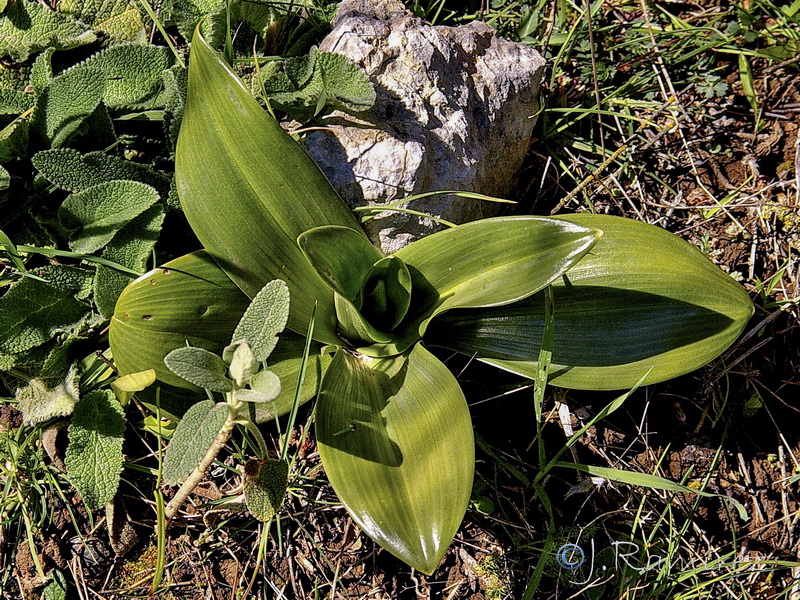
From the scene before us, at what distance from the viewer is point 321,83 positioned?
66.2 inches

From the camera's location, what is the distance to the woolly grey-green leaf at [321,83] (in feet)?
5.42

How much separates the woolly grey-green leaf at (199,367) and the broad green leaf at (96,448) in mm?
527

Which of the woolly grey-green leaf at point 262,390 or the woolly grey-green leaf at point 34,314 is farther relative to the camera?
the woolly grey-green leaf at point 34,314

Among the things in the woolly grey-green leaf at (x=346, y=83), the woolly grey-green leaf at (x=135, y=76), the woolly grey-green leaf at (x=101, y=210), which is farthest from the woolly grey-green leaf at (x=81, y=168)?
the woolly grey-green leaf at (x=346, y=83)

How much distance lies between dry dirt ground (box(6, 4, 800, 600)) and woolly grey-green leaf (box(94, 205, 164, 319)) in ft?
1.71

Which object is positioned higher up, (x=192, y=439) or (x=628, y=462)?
(x=192, y=439)

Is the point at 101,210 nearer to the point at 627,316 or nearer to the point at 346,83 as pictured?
the point at 346,83

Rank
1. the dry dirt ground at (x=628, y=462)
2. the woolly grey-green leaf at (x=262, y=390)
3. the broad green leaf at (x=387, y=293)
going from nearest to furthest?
1. the woolly grey-green leaf at (x=262, y=390)
2. the broad green leaf at (x=387, y=293)
3. the dry dirt ground at (x=628, y=462)

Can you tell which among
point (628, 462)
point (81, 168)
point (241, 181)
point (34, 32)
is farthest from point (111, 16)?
point (628, 462)

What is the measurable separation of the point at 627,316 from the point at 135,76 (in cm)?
132

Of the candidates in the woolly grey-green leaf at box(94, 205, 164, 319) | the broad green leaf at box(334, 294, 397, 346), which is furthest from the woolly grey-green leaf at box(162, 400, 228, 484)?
the woolly grey-green leaf at box(94, 205, 164, 319)

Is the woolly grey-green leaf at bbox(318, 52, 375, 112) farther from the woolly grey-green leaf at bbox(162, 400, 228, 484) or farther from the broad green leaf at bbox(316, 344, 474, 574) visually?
the woolly grey-green leaf at bbox(162, 400, 228, 484)

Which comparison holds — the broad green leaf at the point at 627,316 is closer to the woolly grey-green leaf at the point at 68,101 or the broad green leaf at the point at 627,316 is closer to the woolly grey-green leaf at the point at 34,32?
the woolly grey-green leaf at the point at 68,101

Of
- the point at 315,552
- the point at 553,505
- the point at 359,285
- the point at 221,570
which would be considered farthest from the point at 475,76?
the point at 221,570
